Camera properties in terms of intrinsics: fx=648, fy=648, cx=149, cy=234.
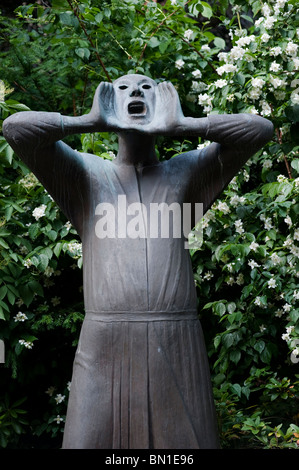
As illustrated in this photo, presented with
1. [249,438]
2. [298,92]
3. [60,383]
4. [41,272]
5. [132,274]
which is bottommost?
[249,438]

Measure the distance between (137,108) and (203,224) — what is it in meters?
1.65

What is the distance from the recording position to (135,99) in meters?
2.77

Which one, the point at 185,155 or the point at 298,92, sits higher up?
the point at 298,92

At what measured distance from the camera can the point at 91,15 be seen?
4652mm

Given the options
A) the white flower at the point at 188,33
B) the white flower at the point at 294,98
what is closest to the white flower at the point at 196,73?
the white flower at the point at 188,33

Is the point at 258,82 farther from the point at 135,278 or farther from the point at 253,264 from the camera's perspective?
the point at 135,278

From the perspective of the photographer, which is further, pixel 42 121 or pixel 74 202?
pixel 74 202

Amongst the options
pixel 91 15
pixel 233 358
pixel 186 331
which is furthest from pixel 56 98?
pixel 186 331

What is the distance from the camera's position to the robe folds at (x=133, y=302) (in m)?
2.56

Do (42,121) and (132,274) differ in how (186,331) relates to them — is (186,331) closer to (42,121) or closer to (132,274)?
(132,274)

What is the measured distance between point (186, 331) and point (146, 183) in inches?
26.3

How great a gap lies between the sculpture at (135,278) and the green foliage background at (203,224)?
1279 mm

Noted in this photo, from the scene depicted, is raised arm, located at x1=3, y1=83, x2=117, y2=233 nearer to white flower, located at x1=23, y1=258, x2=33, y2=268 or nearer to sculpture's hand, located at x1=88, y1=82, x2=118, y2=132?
sculpture's hand, located at x1=88, y1=82, x2=118, y2=132

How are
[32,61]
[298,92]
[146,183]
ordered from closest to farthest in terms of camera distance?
[146,183] < [298,92] < [32,61]
